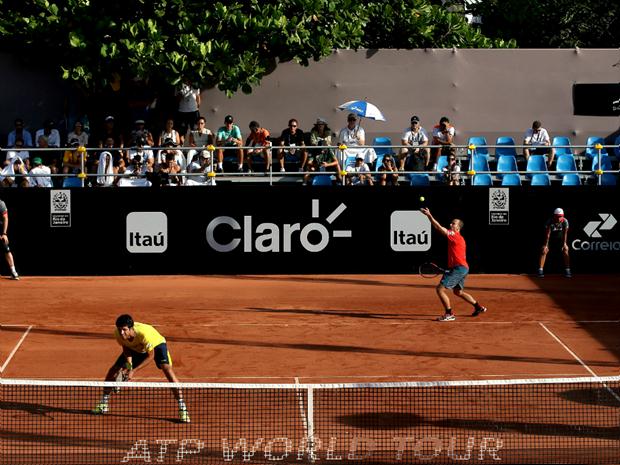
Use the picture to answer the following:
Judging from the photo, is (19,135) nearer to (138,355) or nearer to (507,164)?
(507,164)

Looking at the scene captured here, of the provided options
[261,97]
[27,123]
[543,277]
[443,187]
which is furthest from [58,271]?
[543,277]

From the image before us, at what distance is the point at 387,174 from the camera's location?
30078mm

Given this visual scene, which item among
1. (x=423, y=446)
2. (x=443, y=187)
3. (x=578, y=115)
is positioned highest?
(x=578, y=115)

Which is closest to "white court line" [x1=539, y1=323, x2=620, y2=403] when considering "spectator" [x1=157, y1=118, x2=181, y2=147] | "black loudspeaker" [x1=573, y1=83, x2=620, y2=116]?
"black loudspeaker" [x1=573, y1=83, x2=620, y2=116]

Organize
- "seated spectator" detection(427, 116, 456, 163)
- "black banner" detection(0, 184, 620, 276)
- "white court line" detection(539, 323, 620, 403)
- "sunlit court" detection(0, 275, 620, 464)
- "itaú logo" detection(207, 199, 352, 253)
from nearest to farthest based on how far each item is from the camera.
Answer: "sunlit court" detection(0, 275, 620, 464) < "white court line" detection(539, 323, 620, 403) < "black banner" detection(0, 184, 620, 276) < "itaú logo" detection(207, 199, 352, 253) < "seated spectator" detection(427, 116, 456, 163)

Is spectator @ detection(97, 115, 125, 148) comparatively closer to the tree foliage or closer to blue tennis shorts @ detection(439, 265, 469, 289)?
the tree foliage

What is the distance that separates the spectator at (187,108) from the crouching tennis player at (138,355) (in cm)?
1569

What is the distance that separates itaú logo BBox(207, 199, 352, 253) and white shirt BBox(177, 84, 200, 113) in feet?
14.0

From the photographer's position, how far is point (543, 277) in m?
29.8

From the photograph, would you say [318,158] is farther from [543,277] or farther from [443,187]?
[543,277]

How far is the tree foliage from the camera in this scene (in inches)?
1203

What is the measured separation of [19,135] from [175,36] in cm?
488

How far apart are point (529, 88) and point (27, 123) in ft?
47.4

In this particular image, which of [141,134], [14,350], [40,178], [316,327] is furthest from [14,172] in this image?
[316,327]
